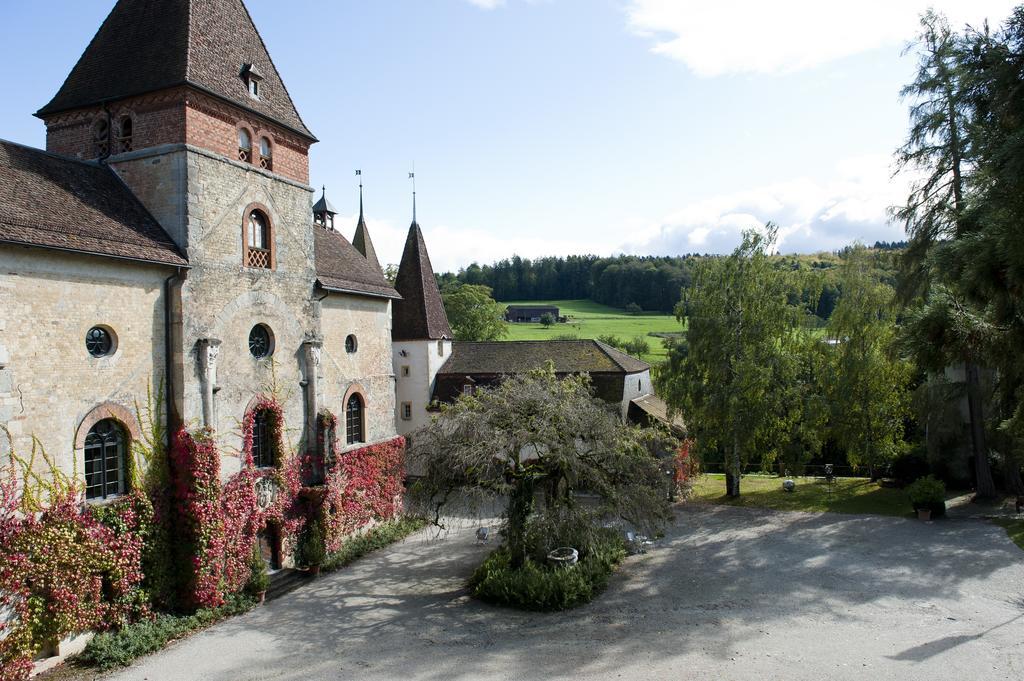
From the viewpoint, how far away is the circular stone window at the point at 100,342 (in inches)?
575

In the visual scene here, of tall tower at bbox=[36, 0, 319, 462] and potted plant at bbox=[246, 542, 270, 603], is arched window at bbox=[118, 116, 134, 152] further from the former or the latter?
potted plant at bbox=[246, 542, 270, 603]

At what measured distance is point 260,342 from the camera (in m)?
19.0

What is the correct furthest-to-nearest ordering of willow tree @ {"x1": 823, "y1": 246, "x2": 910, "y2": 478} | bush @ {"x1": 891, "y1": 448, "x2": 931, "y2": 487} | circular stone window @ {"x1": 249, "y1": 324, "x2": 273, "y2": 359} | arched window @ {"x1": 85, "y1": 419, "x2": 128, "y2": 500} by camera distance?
bush @ {"x1": 891, "y1": 448, "x2": 931, "y2": 487}
willow tree @ {"x1": 823, "y1": 246, "x2": 910, "y2": 478}
circular stone window @ {"x1": 249, "y1": 324, "x2": 273, "y2": 359}
arched window @ {"x1": 85, "y1": 419, "x2": 128, "y2": 500}

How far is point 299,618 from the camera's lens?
16.2 metres

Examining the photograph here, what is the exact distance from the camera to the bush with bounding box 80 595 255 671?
534 inches

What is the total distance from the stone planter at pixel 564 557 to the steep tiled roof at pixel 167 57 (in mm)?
15274

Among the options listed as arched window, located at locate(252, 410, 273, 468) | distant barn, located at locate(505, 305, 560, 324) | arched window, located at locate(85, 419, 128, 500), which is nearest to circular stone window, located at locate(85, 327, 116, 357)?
arched window, located at locate(85, 419, 128, 500)

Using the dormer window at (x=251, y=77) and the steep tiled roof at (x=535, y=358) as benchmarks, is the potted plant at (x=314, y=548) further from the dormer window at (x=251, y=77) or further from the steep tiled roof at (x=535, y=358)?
the steep tiled roof at (x=535, y=358)

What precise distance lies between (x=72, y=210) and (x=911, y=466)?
1251 inches

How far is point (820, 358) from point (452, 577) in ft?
61.4

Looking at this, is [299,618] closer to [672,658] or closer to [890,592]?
[672,658]

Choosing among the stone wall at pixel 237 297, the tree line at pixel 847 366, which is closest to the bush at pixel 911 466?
the tree line at pixel 847 366

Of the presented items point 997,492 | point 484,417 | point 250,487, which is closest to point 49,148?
point 250,487

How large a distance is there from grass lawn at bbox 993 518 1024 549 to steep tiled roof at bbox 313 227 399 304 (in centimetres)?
2233
